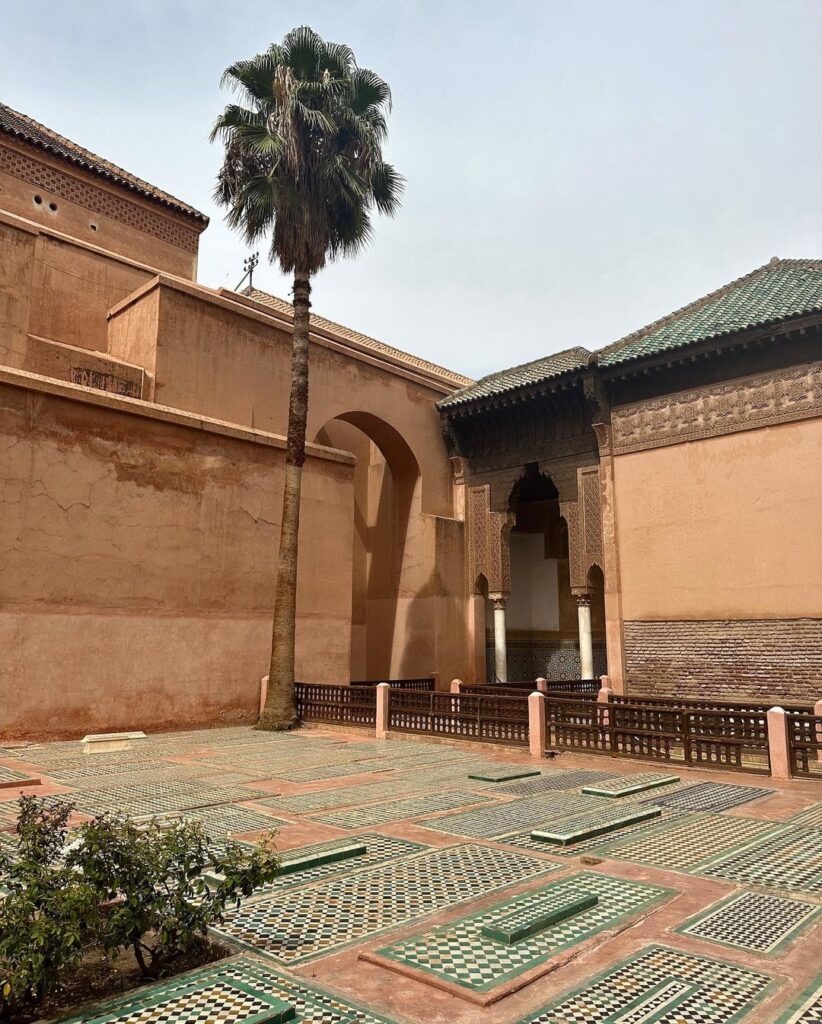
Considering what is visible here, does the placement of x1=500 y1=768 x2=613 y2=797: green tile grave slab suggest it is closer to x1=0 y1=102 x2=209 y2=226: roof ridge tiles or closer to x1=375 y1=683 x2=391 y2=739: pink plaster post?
x1=375 y1=683 x2=391 y2=739: pink plaster post

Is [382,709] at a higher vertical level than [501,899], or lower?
higher

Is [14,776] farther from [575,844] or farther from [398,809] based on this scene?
[575,844]

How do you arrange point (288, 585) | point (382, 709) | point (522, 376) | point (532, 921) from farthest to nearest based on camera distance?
point (522, 376)
point (288, 585)
point (382, 709)
point (532, 921)

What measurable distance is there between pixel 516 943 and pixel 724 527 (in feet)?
42.1

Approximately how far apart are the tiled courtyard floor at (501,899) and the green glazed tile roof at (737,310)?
944 cm

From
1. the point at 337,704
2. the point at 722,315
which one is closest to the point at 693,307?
the point at 722,315

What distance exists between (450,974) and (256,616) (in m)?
11.6

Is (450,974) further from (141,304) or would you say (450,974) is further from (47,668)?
(141,304)

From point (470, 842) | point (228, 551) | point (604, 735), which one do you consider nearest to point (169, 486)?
point (228, 551)

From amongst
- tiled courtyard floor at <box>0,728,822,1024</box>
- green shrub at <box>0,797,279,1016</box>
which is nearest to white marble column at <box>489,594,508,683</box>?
tiled courtyard floor at <box>0,728,822,1024</box>

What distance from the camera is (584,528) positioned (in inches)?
683

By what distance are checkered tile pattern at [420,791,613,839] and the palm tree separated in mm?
7053

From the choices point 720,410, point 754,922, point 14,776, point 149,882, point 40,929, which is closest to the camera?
point 40,929

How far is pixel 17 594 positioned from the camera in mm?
11070
